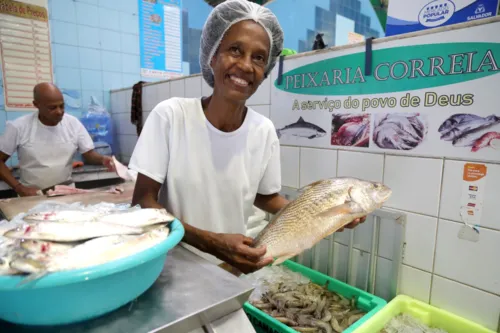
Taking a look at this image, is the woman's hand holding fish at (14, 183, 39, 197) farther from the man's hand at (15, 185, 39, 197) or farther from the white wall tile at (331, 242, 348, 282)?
the white wall tile at (331, 242, 348, 282)

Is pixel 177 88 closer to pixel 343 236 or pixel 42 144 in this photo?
pixel 42 144

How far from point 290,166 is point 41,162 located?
2862 millimetres

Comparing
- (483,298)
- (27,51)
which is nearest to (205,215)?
(483,298)

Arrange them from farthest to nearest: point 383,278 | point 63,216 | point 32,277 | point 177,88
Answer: point 177,88
point 383,278
point 63,216
point 32,277

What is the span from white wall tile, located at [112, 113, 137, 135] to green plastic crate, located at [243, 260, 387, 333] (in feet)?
11.7

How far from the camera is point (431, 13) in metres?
1.77

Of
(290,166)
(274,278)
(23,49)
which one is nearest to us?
(274,278)

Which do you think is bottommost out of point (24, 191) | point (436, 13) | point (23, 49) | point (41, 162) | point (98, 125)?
point (24, 191)

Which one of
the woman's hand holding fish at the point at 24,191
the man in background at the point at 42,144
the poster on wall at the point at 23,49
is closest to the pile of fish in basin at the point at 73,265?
the woman's hand holding fish at the point at 24,191

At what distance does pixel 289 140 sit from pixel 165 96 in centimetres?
219

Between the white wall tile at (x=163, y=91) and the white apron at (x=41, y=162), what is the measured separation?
1.29 meters

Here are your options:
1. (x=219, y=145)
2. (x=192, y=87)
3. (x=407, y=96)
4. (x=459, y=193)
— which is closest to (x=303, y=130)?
(x=407, y=96)

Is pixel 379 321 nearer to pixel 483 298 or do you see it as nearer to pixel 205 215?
pixel 483 298

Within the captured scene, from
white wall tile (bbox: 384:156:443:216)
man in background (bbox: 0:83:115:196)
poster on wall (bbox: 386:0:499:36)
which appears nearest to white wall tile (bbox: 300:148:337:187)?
white wall tile (bbox: 384:156:443:216)
